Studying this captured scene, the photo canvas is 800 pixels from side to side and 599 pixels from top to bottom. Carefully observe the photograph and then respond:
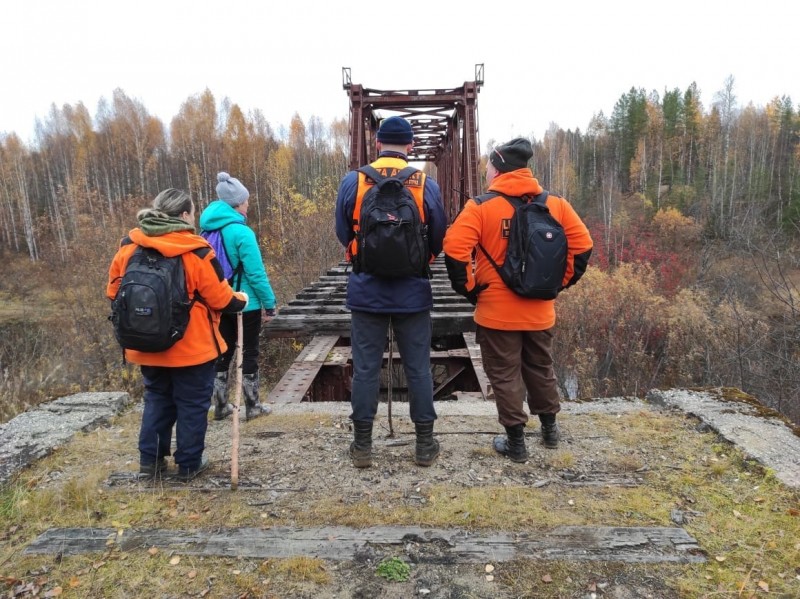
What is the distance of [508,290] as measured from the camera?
9.18ft

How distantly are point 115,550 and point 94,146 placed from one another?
150 ft

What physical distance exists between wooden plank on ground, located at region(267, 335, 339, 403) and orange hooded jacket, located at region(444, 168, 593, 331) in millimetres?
2125

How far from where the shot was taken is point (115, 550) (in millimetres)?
2107

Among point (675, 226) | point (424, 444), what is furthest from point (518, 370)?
point (675, 226)

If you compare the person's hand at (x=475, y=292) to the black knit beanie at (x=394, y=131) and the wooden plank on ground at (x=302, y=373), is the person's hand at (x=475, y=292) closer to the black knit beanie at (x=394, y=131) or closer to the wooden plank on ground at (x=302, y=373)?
the black knit beanie at (x=394, y=131)

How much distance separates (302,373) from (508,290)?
9.32 feet

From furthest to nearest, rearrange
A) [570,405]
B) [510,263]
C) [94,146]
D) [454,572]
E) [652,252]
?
[94,146] → [652,252] → [570,405] → [510,263] → [454,572]

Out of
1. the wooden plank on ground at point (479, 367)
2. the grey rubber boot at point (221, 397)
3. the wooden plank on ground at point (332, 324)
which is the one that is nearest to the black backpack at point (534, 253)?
the wooden plank on ground at point (479, 367)

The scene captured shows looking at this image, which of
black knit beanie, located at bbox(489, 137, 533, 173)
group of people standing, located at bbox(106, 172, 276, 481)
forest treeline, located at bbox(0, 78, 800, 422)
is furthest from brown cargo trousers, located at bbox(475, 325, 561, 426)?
forest treeline, located at bbox(0, 78, 800, 422)

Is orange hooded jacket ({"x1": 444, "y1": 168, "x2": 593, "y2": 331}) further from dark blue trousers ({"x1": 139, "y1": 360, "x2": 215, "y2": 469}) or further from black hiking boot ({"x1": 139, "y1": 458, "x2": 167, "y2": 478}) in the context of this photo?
black hiking boot ({"x1": 139, "y1": 458, "x2": 167, "y2": 478})

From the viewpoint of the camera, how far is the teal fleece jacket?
3.31m

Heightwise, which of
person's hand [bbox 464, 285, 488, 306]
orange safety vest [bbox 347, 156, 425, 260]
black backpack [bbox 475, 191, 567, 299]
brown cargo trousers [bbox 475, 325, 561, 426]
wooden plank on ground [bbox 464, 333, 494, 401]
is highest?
orange safety vest [bbox 347, 156, 425, 260]

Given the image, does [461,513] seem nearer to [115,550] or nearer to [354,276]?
[354,276]

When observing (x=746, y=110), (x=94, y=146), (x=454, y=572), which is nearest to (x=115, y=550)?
(x=454, y=572)
